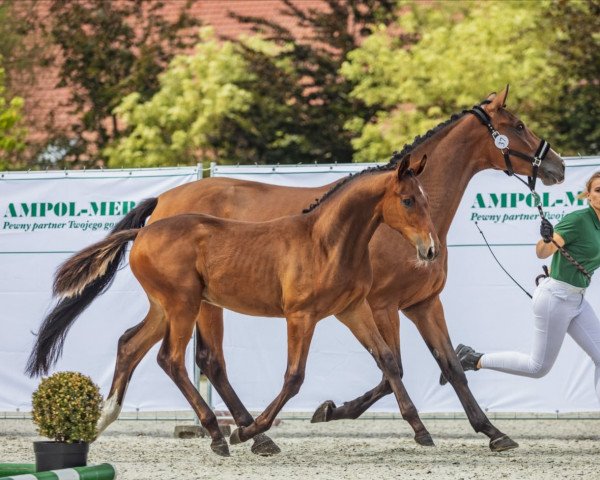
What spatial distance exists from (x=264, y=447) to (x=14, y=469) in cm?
→ 230

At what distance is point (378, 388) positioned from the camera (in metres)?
9.65

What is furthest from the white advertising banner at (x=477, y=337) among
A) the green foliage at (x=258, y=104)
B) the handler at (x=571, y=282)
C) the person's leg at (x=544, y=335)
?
the green foliage at (x=258, y=104)

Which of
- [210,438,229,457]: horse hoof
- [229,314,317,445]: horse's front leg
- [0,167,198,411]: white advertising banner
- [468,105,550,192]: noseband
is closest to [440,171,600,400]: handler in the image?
[468,105,550,192]: noseband

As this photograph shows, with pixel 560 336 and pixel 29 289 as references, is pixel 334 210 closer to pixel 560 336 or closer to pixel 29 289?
pixel 560 336

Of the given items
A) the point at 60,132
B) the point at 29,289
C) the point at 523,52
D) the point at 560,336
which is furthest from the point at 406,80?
the point at 560,336

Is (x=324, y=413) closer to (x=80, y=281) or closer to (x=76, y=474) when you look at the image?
(x=80, y=281)

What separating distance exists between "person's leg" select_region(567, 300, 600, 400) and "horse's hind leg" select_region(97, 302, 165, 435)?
2.89 metres

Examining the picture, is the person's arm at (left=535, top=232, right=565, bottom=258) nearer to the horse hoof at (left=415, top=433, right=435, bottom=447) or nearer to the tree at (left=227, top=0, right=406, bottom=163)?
the horse hoof at (left=415, top=433, right=435, bottom=447)

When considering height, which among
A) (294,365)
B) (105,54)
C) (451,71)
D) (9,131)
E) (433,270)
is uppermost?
(105,54)

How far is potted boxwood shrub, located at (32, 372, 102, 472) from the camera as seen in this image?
738cm

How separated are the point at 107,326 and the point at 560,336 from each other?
156 inches

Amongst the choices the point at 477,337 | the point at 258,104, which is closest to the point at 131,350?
the point at 477,337

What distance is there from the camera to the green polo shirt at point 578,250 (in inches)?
342

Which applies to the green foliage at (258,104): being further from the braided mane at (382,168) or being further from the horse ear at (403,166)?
the horse ear at (403,166)
